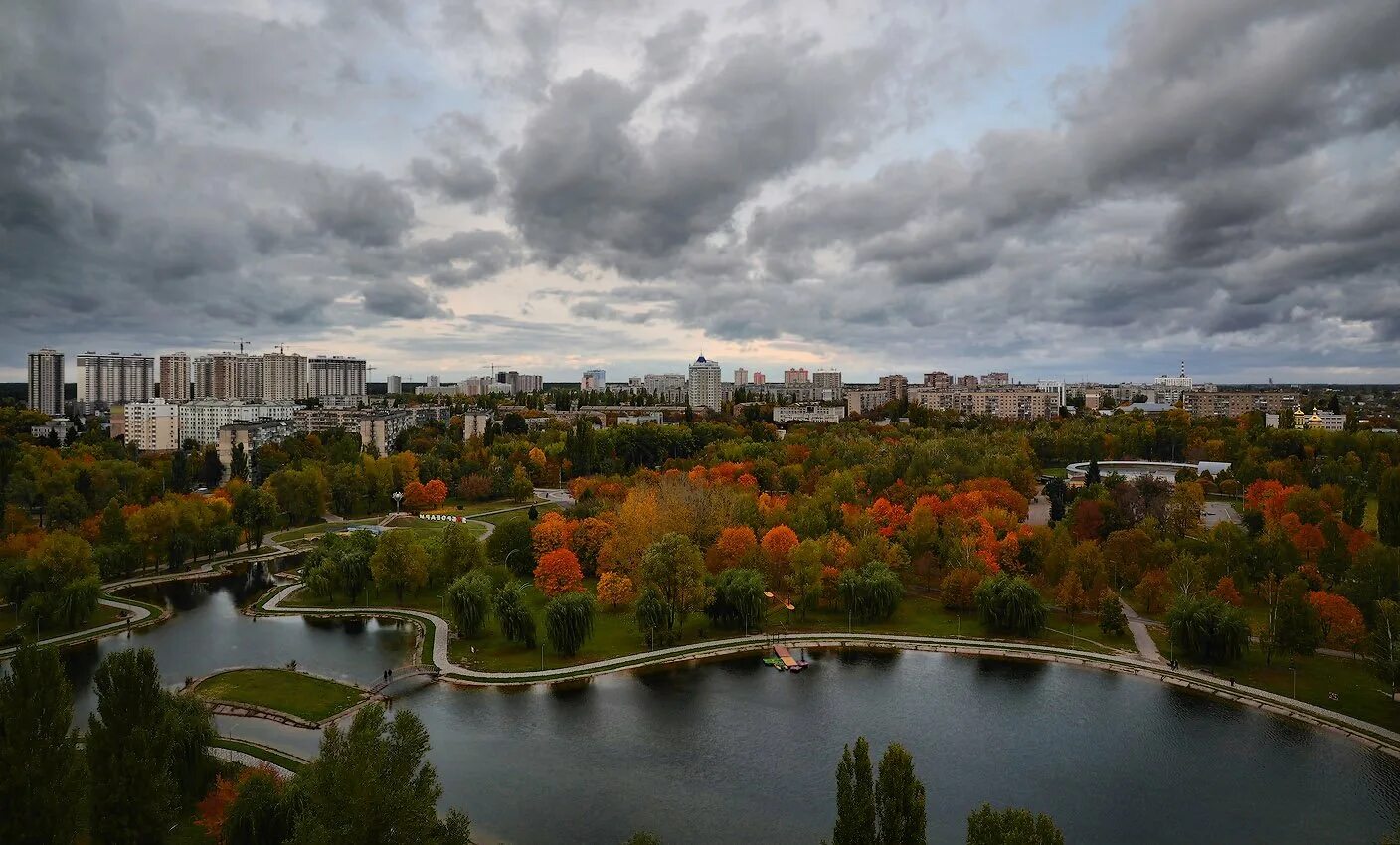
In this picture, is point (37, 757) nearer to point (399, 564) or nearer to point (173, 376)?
point (399, 564)

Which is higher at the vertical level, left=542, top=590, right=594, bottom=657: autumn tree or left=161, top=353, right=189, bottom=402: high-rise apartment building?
left=161, top=353, right=189, bottom=402: high-rise apartment building

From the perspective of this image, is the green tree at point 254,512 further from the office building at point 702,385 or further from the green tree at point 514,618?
the office building at point 702,385

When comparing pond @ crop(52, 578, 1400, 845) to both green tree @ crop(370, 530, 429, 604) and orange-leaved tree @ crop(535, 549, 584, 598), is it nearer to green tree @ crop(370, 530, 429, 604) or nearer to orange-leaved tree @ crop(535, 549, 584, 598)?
green tree @ crop(370, 530, 429, 604)

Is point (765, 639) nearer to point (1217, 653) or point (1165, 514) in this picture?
point (1217, 653)

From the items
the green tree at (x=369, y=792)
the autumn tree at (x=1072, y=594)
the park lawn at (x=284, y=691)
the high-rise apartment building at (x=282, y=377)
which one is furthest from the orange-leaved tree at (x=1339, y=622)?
the high-rise apartment building at (x=282, y=377)

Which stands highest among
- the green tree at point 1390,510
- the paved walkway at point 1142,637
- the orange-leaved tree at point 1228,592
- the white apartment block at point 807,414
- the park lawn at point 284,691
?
the white apartment block at point 807,414

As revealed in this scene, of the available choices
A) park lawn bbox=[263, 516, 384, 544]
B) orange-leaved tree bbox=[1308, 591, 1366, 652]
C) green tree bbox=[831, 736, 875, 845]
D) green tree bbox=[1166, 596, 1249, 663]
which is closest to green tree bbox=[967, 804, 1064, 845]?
green tree bbox=[831, 736, 875, 845]

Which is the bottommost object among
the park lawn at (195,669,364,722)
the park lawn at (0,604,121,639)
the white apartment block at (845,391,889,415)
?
the park lawn at (0,604,121,639)

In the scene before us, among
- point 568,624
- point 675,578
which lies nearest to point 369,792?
point 568,624
